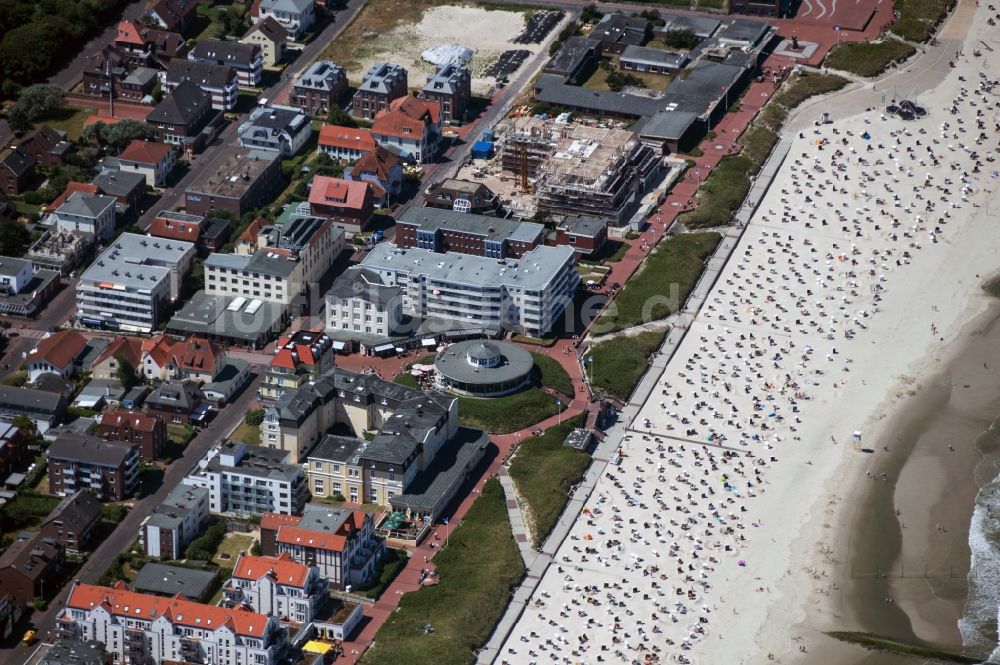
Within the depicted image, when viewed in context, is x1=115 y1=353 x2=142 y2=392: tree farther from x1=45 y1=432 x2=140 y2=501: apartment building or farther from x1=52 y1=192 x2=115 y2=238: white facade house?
x1=52 y1=192 x2=115 y2=238: white facade house

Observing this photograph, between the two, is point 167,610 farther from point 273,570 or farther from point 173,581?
point 273,570

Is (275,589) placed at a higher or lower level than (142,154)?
higher

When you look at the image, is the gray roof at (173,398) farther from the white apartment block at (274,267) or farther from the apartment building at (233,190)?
the apartment building at (233,190)

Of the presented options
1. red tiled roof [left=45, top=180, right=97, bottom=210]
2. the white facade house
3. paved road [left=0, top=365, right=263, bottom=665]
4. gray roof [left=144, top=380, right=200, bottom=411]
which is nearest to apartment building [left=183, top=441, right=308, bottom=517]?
paved road [left=0, top=365, right=263, bottom=665]

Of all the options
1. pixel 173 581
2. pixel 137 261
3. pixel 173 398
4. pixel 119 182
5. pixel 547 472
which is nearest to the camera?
pixel 173 581

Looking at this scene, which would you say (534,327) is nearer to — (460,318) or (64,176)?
(460,318)

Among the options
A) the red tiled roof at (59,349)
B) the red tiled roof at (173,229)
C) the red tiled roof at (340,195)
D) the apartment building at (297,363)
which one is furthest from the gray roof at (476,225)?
the red tiled roof at (59,349)

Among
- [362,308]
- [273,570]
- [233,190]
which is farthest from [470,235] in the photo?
[273,570]
